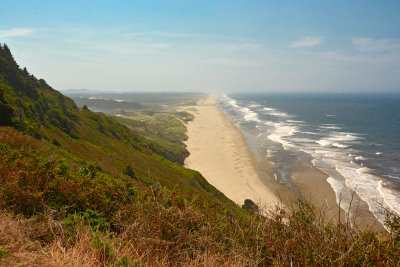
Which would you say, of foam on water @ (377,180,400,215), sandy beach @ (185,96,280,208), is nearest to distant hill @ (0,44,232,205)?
sandy beach @ (185,96,280,208)

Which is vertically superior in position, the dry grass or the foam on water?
the dry grass

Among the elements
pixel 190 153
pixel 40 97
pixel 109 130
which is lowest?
pixel 190 153

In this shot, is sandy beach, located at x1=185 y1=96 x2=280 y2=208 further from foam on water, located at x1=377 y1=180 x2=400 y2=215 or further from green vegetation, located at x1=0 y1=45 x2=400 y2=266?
green vegetation, located at x1=0 y1=45 x2=400 y2=266

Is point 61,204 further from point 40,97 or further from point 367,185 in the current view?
point 367,185

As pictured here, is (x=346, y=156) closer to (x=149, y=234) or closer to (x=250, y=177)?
(x=250, y=177)

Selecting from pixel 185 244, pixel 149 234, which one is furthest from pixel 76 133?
pixel 185 244

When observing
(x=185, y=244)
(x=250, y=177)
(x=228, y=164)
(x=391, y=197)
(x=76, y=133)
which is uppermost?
(x=185, y=244)

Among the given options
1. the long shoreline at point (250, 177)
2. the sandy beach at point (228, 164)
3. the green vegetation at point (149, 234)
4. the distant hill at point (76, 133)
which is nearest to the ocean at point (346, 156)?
the long shoreline at point (250, 177)

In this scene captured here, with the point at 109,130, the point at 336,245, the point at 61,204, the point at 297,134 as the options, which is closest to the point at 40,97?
the point at 109,130
